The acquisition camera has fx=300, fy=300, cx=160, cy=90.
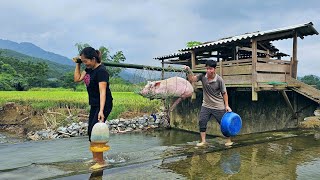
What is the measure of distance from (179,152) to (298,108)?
25.5 ft

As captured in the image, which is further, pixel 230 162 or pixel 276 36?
pixel 276 36

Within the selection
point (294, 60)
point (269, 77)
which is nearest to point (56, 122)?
point (269, 77)

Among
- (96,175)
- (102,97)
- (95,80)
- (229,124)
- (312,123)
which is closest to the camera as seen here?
(96,175)

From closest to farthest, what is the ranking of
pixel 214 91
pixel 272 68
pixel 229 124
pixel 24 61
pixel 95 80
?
pixel 95 80 < pixel 229 124 < pixel 214 91 < pixel 272 68 < pixel 24 61

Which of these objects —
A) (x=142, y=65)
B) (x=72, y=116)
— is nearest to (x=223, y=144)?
(x=142, y=65)

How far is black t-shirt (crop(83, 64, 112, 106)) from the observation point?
169 inches

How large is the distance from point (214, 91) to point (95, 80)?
257 cm

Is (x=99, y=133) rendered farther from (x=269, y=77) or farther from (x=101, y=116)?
(x=269, y=77)

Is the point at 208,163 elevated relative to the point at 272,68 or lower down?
lower down

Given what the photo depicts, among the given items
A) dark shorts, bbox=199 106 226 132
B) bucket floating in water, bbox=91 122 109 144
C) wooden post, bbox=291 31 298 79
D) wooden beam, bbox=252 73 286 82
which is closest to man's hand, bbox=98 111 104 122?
bucket floating in water, bbox=91 122 109 144

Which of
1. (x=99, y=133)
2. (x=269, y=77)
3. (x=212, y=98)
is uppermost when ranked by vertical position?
(x=269, y=77)

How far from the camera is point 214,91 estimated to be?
5.93 metres

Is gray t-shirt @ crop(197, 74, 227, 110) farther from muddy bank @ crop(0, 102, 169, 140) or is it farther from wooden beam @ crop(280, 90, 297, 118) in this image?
muddy bank @ crop(0, 102, 169, 140)

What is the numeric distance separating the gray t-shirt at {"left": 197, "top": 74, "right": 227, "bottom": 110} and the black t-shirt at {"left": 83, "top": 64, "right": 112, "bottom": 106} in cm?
224
